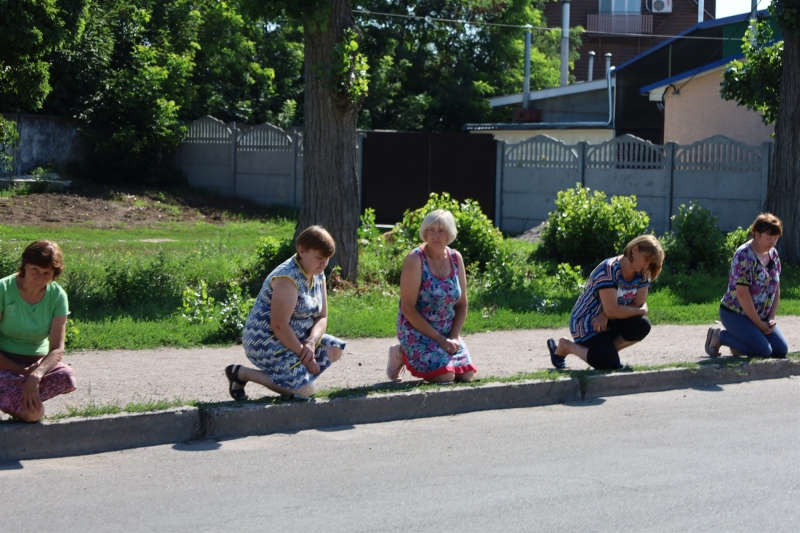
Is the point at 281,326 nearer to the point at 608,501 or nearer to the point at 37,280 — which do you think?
the point at 37,280

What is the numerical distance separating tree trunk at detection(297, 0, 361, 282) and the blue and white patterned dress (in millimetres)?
5333

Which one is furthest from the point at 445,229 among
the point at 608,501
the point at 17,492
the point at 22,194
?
the point at 22,194

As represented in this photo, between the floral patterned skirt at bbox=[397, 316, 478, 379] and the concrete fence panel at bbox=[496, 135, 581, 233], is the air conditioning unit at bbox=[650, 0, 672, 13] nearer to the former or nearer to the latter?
the concrete fence panel at bbox=[496, 135, 581, 233]

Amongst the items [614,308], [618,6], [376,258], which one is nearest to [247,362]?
[614,308]

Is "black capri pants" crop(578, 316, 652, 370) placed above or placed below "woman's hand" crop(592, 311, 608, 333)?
below

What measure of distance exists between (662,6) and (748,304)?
Result: 4481cm

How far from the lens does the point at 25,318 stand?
5969 mm

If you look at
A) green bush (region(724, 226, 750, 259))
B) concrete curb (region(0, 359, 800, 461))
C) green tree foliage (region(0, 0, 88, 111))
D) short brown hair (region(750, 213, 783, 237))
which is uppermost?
green tree foliage (region(0, 0, 88, 111))

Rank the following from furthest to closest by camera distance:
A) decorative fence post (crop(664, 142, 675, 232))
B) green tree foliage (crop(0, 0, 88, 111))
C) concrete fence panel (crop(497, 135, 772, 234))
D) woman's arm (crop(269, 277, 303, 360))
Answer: decorative fence post (crop(664, 142, 675, 232)) < concrete fence panel (crop(497, 135, 772, 234)) < green tree foliage (crop(0, 0, 88, 111)) < woman's arm (crop(269, 277, 303, 360))

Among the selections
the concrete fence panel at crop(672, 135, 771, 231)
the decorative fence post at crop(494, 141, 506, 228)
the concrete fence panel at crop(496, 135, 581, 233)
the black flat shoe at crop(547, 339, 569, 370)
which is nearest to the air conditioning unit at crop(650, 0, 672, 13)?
the decorative fence post at crop(494, 141, 506, 228)

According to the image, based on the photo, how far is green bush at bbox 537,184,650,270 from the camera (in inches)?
590

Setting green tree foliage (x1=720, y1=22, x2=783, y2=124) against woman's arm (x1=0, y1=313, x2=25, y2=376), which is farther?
green tree foliage (x1=720, y1=22, x2=783, y2=124)

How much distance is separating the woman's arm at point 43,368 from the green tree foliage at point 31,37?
6.96 m

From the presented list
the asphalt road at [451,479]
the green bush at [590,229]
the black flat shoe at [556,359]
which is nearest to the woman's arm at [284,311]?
the asphalt road at [451,479]
